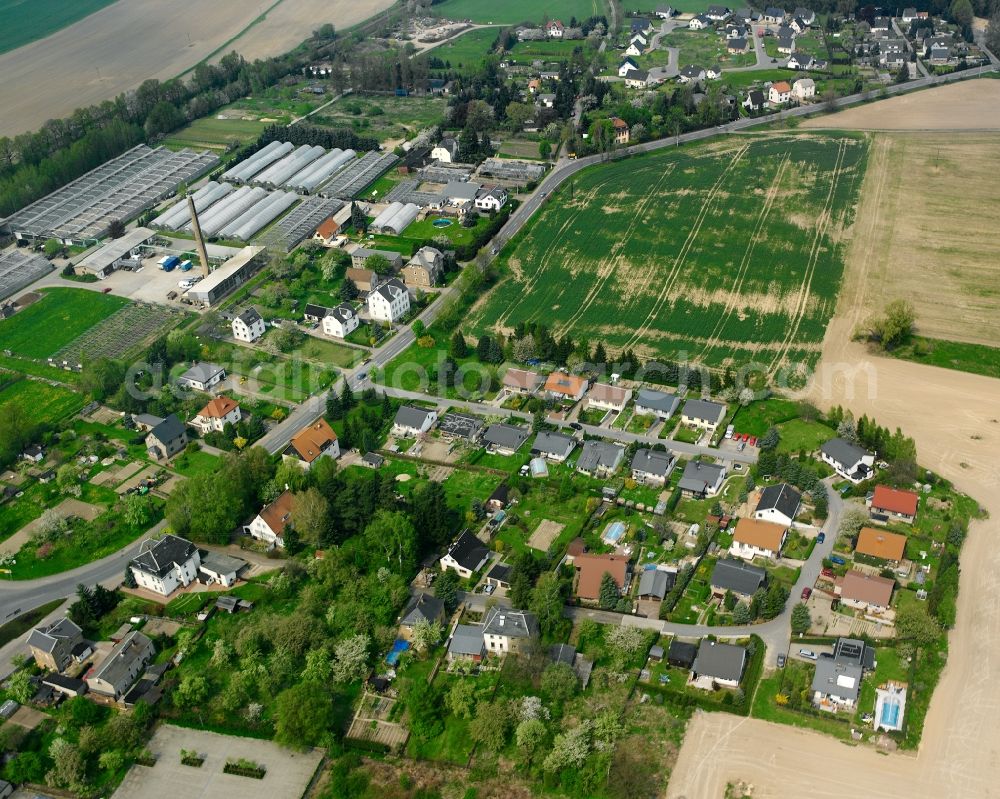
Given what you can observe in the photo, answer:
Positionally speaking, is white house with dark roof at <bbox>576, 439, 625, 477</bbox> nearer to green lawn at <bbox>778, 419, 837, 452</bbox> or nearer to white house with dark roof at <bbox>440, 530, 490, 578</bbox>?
white house with dark roof at <bbox>440, 530, 490, 578</bbox>

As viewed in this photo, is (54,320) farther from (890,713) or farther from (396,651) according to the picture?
(890,713)

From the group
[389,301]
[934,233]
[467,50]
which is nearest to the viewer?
[389,301]

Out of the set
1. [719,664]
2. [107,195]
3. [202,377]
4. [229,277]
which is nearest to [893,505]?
[719,664]

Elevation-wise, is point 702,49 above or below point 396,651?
above

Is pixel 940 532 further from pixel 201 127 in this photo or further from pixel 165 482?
pixel 201 127

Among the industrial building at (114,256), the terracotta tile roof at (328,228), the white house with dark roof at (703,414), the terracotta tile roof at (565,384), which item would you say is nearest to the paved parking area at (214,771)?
the terracotta tile roof at (565,384)

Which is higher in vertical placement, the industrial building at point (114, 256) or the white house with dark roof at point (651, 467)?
the industrial building at point (114, 256)

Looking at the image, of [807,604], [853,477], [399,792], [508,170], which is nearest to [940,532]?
[853,477]

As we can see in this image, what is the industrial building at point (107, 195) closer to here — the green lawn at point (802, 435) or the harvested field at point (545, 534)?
the harvested field at point (545, 534)
